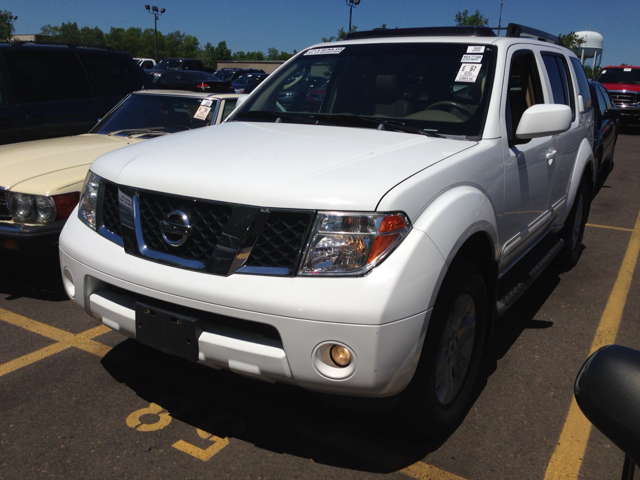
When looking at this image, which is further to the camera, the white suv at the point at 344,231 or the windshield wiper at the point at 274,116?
the windshield wiper at the point at 274,116

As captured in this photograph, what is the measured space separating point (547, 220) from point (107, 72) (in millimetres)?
5982

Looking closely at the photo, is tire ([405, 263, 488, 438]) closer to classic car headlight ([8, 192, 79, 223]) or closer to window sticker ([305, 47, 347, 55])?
window sticker ([305, 47, 347, 55])

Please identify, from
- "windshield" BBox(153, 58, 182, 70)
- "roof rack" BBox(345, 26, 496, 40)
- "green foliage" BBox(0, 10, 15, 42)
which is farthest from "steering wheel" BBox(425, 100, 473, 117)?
"green foliage" BBox(0, 10, 15, 42)

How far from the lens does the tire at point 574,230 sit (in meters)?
5.07

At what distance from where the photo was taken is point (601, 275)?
5438 mm

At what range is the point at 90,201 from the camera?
2990 millimetres

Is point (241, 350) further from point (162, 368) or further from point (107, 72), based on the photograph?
point (107, 72)

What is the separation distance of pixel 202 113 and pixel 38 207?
6.33 feet

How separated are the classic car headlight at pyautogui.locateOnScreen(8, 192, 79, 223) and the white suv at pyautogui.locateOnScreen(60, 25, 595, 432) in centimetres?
125

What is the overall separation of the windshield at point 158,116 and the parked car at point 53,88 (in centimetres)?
137

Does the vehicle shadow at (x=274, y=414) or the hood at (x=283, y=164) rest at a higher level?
the hood at (x=283, y=164)

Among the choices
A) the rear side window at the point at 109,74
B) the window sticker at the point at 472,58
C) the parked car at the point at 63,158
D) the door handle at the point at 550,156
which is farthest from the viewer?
the rear side window at the point at 109,74

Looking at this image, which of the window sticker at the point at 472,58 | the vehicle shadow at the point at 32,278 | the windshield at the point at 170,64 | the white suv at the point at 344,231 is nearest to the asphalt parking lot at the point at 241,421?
the white suv at the point at 344,231

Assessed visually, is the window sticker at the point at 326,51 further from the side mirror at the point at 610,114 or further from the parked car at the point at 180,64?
the parked car at the point at 180,64
